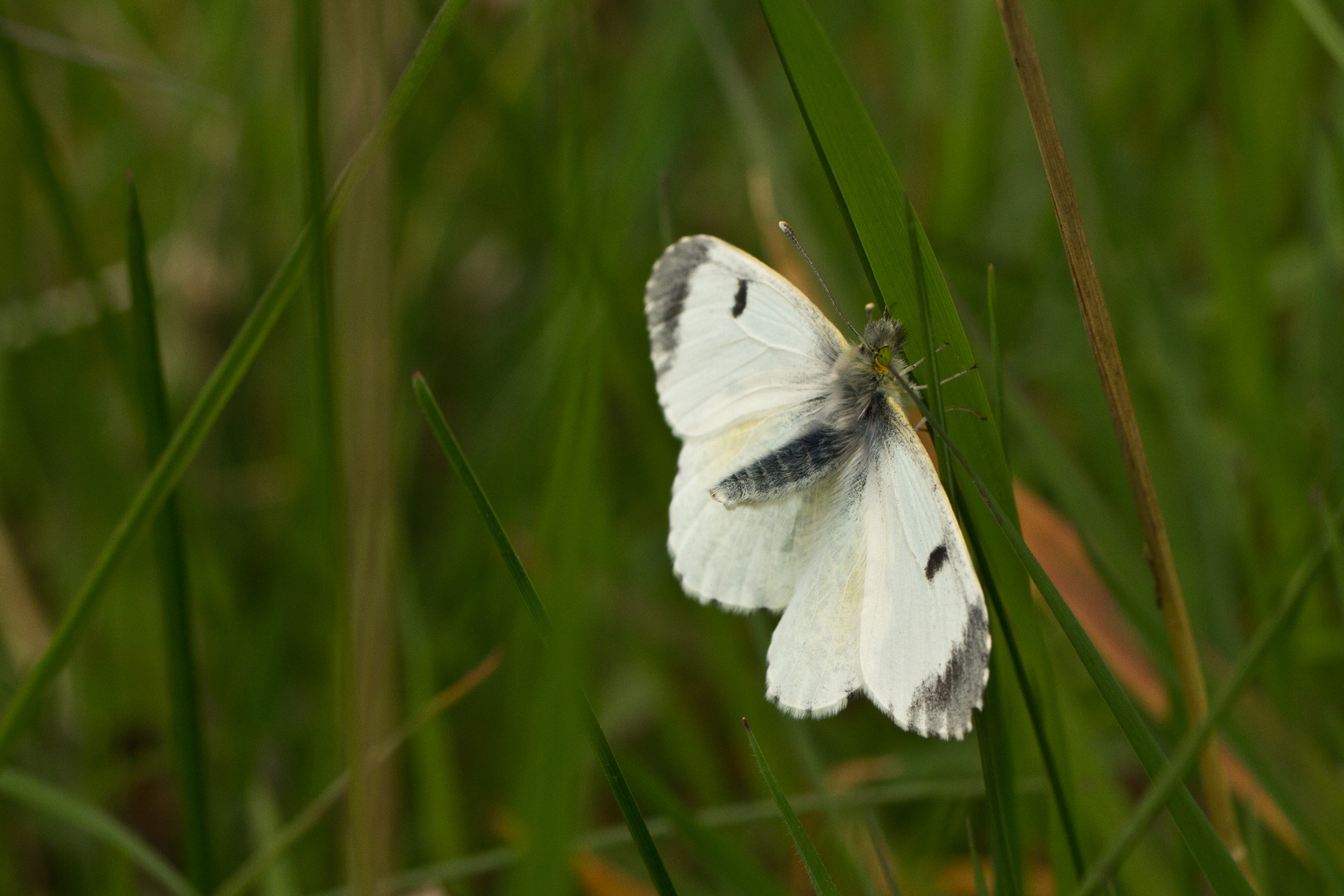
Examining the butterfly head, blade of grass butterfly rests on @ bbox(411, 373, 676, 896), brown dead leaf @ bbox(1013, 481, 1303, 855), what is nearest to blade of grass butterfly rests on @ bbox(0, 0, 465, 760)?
blade of grass butterfly rests on @ bbox(411, 373, 676, 896)

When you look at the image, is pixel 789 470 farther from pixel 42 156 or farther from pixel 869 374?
pixel 42 156

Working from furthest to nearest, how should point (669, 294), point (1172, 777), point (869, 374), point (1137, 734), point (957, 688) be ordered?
point (669, 294)
point (869, 374)
point (957, 688)
point (1137, 734)
point (1172, 777)

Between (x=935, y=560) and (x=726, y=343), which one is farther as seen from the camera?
(x=726, y=343)

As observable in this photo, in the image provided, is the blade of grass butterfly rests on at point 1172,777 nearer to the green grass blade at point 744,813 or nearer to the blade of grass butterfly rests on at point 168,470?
the green grass blade at point 744,813

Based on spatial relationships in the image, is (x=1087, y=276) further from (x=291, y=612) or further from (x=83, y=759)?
(x=83, y=759)

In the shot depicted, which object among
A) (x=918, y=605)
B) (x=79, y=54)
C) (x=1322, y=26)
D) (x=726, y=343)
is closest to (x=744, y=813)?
(x=918, y=605)

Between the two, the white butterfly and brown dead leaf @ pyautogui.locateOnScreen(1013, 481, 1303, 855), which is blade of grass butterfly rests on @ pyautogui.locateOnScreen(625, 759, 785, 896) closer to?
the white butterfly

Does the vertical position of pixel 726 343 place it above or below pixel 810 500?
above
